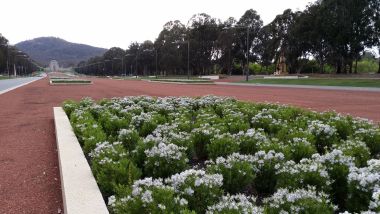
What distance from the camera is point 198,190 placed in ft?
12.2

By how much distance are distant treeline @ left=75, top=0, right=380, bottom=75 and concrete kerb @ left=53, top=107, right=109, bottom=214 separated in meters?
45.3

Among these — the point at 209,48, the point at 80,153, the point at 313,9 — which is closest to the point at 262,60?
the point at 209,48

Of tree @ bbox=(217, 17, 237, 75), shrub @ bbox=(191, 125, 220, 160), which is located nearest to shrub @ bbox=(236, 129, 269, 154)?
shrub @ bbox=(191, 125, 220, 160)

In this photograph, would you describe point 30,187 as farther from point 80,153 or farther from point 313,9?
point 313,9

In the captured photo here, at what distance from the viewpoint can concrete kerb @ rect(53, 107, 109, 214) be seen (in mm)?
3871

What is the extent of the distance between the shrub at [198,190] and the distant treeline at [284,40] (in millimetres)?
47273

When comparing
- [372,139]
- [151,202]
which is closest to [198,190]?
[151,202]

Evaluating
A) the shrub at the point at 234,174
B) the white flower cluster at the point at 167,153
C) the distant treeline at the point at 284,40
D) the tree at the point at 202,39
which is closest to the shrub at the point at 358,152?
the shrub at the point at 234,174

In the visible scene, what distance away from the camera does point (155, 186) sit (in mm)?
3668

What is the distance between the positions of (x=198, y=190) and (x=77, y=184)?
1580mm

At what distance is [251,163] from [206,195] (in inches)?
44.1

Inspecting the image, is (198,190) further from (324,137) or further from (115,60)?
(115,60)

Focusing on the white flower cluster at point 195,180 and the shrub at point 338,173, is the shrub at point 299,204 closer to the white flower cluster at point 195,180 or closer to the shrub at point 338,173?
the white flower cluster at point 195,180

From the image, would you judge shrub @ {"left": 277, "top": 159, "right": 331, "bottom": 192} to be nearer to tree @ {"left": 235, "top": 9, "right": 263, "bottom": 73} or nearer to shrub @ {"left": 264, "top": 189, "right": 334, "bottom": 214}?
shrub @ {"left": 264, "top": 189, "right": 334, "bottom": 214}
